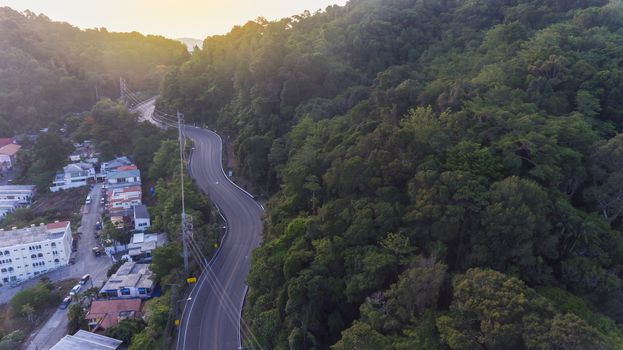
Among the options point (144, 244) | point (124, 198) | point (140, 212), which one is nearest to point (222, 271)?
point (144, 244)

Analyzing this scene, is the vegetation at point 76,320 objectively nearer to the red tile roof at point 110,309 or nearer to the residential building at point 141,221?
the red tile roof at point 110,309

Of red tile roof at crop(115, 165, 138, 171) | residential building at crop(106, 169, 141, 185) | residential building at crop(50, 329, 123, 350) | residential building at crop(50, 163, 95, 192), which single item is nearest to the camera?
residential building at crop(50, 329, 123, 350)

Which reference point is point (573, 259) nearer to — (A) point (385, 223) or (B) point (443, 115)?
(A) point (385, 223)

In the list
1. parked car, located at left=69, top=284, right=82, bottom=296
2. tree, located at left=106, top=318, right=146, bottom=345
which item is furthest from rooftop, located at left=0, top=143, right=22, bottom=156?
tree, located at left=106, top=318, right=146, bottom=345

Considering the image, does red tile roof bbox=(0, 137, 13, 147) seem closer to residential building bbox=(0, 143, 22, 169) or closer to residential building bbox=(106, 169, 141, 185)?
residential building bbox=(0, 143, 22, 169)

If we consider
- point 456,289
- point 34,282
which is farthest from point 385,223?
point 34,282
